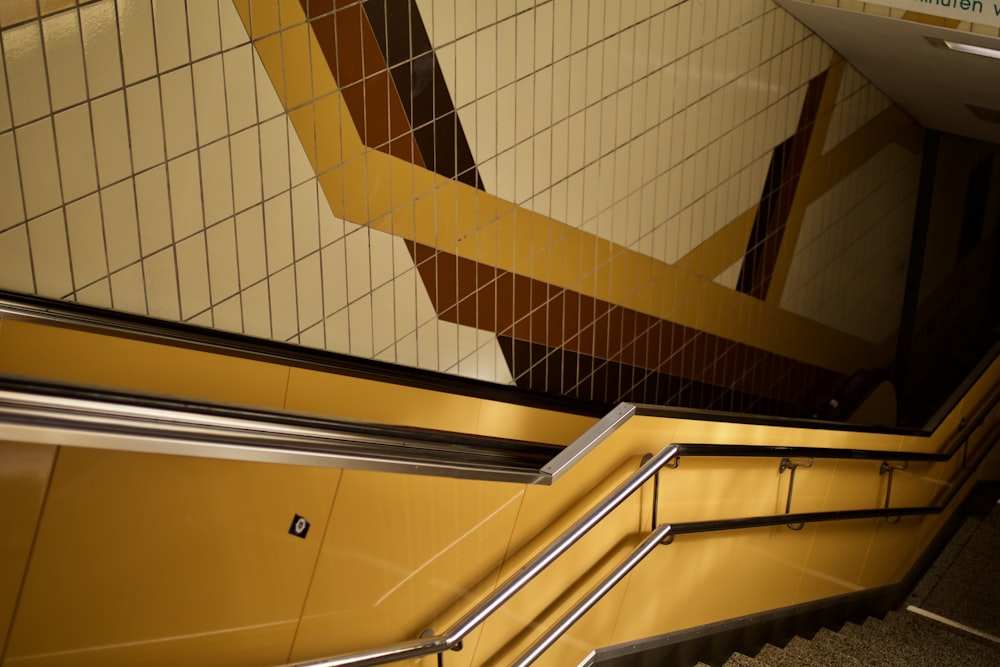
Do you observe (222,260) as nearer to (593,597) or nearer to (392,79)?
(392,79)

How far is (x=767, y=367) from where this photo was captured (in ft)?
23.0

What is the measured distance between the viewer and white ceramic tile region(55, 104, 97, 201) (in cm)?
325

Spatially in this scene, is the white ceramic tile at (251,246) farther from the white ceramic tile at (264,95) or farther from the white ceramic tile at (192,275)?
the white ceramic tile at (264,95)

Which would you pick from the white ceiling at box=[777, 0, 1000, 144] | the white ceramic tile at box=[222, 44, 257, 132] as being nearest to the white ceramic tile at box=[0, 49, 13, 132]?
the white ceramic tile at box=[222, 44, 257, 132]

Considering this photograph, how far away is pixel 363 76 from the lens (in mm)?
4012

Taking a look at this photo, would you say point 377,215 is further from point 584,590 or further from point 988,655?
point 988,655

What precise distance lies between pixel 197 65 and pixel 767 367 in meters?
4.78

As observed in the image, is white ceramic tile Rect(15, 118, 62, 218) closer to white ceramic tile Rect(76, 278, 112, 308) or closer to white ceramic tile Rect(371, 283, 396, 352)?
white ceramic tile Rect(76, 278, 112, 308)

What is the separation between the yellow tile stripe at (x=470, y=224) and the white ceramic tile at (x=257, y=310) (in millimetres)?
477

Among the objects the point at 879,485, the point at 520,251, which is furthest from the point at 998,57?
the point at 520,251

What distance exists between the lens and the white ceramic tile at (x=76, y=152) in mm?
3246

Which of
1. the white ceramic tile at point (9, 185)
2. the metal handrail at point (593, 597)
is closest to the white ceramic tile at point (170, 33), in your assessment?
the white ceramic tile at point (9, 185)

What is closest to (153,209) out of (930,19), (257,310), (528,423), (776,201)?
(257,310)

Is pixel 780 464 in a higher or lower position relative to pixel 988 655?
higher
